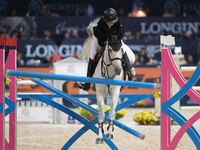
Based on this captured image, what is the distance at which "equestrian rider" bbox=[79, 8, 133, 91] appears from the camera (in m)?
4.54

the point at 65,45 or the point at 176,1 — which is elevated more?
the point at 176,1

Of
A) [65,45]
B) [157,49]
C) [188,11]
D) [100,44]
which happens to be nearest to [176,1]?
[188,11]

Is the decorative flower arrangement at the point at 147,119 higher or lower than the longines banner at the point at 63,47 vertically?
lower

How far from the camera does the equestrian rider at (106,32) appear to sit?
4535mm

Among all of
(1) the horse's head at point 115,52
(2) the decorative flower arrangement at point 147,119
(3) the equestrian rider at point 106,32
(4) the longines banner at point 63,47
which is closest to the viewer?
(1) the horse's head at point 115,52

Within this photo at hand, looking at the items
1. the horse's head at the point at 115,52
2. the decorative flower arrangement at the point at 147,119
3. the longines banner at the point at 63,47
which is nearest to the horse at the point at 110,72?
the horse's head at the point at 115,52

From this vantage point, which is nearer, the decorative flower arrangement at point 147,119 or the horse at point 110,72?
the horse at point 110,72

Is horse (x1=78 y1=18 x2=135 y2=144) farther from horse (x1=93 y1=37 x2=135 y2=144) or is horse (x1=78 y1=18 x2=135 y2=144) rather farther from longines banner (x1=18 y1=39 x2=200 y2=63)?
longines banner (x1=18 y1=39 x2=200 y2=63)

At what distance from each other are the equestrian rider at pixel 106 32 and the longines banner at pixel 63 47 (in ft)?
26.2

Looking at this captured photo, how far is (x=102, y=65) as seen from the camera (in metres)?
4.73

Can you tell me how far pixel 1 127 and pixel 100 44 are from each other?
1434mm

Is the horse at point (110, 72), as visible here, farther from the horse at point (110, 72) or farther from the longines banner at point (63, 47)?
the longines banner at point (63, 47)

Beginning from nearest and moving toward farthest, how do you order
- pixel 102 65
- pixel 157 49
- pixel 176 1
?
pixel 102 65
pixel 157 49
pixel 176 1

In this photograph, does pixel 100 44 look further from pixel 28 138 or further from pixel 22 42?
pixel 22 42
